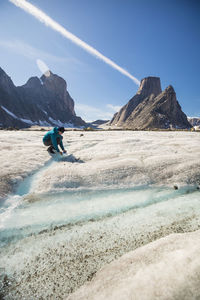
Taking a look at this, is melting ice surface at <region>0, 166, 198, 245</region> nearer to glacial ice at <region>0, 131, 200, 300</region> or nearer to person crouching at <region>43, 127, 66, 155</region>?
glacial ice at <region>0, 131, 200, 300</region>

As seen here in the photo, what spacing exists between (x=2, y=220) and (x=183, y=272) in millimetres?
3711

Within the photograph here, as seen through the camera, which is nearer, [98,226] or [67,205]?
[98,226]

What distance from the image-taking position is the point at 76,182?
203 inches

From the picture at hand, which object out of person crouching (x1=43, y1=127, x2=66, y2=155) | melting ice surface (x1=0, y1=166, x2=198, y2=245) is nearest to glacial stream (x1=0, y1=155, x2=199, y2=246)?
melting ice surface (x1=0, y1=166, x2=198, y2=245)

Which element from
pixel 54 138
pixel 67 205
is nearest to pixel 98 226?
pixel 67 205

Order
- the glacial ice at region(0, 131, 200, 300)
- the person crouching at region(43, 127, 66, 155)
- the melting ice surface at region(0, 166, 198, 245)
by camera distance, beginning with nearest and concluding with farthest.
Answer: the glacial ice at region(0, 131, 200, 300) → the melting ice surface at region(0, 166, 198, 245) → the person crouching at region(43, 127, 66, 155)

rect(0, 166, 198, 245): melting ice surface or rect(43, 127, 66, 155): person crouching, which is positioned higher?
rect(43, 127, 66, 155): person crouching

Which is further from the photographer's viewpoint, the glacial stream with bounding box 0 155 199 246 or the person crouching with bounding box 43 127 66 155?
the person crouching with bounding box 43 127 66 155

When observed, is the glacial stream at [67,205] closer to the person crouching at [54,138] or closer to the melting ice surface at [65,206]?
the melting ice surface at [65,206]

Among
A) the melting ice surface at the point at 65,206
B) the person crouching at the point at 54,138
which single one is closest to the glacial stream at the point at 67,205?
the melting ice surface at the point at 65,206

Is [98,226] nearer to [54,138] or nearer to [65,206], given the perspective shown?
[65,206]

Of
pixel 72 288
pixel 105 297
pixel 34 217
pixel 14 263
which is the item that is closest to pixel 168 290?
pixel 105 297

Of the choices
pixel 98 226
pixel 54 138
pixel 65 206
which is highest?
pixel 54 138

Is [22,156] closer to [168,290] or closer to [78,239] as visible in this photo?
[78,239]
